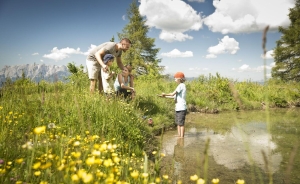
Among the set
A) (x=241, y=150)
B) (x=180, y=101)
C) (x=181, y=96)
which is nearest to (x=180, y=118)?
(x=180, y=101)

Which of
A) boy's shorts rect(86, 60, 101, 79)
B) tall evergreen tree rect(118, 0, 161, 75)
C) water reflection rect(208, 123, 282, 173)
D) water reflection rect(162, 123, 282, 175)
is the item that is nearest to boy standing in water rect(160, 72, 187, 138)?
water reflection rect(162, 123, 282, 175)

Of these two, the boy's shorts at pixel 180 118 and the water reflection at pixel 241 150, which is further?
the boy's shorts at pixel 180 118

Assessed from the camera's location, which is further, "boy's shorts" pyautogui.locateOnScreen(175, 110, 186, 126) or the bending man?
the bending man

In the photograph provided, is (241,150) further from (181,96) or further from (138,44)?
(138,44)

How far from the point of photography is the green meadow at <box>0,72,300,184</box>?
52.5 inches

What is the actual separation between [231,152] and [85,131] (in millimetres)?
3004

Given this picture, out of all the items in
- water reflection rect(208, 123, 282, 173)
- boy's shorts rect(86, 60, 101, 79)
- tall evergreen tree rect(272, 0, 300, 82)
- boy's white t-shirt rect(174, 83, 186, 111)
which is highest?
tall evergreen tree rect(272, 0, 300, 82)

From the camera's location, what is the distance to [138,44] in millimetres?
32719

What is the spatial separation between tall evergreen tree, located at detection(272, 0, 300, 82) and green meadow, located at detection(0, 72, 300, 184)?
21.0 meters

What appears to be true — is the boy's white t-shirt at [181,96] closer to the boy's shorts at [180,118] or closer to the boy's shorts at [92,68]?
the boy's shorts at [180,118]

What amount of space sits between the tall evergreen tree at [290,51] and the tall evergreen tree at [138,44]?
18.6 m

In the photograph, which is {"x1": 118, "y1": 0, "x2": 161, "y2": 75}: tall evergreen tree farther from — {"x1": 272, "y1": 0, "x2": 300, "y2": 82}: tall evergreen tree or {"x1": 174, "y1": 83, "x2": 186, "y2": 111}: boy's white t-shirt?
{"x1": 174, "y1": 83, "x2": 186, "y2": 111}: boy's white t-shirt

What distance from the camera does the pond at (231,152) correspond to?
3.00 meters

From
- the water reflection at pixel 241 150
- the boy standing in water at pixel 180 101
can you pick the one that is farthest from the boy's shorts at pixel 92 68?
the water reflection at pixel 241 150
